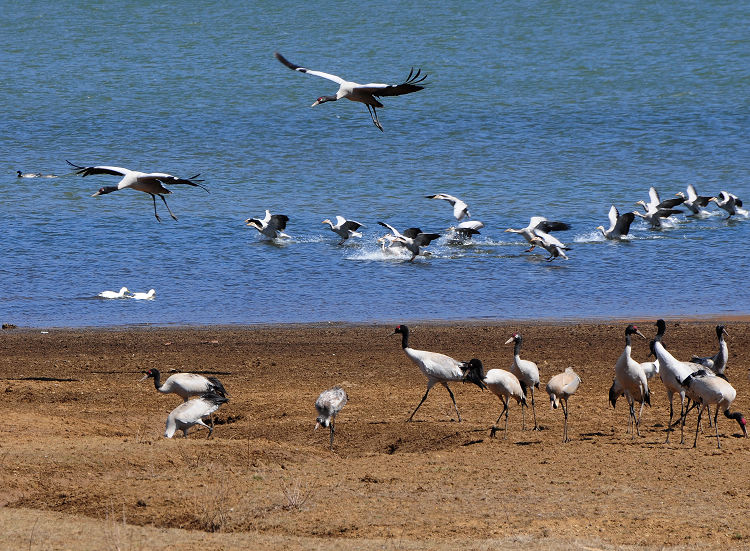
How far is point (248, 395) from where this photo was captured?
12.4m

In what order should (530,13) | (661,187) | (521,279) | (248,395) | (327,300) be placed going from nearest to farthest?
1. (248,395)
2. (327,300)
3. (521,279)
4. (661,187)
5. (530,13)

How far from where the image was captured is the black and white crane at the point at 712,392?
10234 millimetres

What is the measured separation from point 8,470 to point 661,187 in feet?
79.3

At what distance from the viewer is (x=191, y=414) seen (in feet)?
34.1

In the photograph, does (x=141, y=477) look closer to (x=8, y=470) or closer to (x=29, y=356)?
(x=8, y=470)

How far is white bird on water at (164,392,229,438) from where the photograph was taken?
1032 cm

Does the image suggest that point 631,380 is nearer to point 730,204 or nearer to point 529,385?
point 529,385

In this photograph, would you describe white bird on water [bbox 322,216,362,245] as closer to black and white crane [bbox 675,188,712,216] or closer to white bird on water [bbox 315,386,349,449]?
black and white crane [bbox 675,188,712,216]

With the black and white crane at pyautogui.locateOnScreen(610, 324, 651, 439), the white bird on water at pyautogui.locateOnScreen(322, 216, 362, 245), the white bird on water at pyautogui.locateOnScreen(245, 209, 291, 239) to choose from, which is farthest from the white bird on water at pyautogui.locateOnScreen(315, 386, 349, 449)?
the white bird on water at pyautogui.locateOnScreen(245, 209, 291, 239)

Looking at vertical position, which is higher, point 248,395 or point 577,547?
point 577,547

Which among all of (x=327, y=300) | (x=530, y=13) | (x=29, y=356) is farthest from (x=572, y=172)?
(x=530, y=13)

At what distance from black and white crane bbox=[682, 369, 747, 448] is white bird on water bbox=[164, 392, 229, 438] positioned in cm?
449

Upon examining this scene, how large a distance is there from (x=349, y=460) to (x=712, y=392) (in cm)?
339

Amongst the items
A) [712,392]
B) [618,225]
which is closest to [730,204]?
[618,225]
